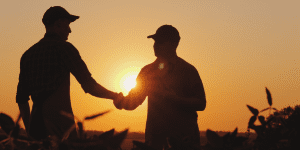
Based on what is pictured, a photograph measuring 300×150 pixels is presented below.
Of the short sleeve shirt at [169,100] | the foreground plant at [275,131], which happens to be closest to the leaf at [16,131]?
the foreground plant at [275,131]

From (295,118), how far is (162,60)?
3426 millimetres

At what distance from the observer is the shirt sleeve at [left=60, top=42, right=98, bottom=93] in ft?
14.9

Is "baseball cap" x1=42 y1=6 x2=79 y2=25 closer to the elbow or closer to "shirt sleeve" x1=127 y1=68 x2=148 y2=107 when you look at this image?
"shirt sleeve" x1=127 y1=68 x2=148 y2=107

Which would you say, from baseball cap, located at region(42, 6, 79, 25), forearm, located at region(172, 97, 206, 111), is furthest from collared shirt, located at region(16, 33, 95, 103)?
forearm, located at region(172, 97, 206, 111)

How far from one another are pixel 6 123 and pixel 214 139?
0.70 m

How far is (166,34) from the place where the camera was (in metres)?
5.00

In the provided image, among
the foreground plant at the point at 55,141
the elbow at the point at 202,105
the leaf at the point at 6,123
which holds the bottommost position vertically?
the foreground plant at the point at 55,141

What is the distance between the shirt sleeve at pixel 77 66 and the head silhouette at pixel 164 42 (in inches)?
37.0

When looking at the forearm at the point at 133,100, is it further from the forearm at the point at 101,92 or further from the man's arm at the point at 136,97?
the forearm at the point at 101,92

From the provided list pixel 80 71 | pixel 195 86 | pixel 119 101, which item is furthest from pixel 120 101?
pixel 195 86

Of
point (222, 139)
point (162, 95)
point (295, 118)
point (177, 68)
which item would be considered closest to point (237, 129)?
point (222, 139)

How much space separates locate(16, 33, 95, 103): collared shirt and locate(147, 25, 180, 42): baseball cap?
103cm

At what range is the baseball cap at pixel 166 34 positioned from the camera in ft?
16.4

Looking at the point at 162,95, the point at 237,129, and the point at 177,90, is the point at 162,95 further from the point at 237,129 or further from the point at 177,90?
the point at 237,129
